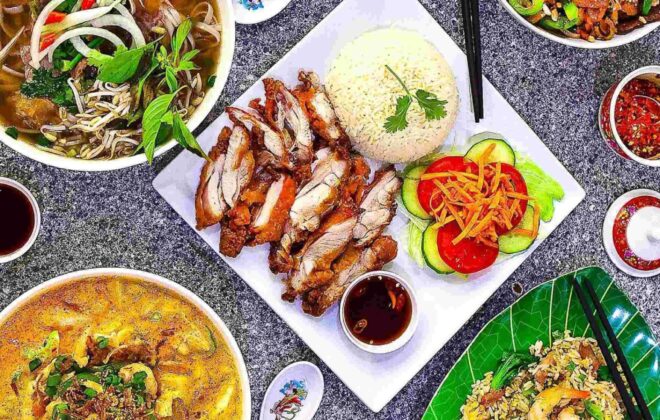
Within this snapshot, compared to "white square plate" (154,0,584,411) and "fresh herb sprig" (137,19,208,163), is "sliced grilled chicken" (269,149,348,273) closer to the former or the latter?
"white square plate" (154,0,584,411)

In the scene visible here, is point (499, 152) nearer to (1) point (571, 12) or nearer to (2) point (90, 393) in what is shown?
(1) point (571, 12)

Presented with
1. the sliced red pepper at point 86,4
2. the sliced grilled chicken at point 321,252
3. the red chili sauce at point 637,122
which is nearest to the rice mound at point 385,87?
the sliced grilled chicken at point 321,252

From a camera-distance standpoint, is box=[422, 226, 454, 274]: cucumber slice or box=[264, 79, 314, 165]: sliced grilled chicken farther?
box=[422, 226, 454, 274]: cucumber slice

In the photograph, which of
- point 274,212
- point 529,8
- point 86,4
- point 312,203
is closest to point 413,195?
point 312,203

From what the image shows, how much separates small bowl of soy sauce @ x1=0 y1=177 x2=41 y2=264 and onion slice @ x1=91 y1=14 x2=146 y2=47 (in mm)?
667

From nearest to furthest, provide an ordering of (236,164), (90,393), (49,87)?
(49,87), (90,393), (236,164)

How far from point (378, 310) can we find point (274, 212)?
485mm

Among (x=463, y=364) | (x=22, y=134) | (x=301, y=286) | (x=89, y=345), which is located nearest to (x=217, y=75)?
(x=22, y=134)

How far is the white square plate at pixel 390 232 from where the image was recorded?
95.2 inches

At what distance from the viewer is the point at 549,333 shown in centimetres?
268

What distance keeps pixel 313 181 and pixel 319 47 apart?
422 millimetres

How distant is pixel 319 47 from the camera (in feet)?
8.04

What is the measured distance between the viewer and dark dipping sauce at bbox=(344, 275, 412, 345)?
2500 millimetres

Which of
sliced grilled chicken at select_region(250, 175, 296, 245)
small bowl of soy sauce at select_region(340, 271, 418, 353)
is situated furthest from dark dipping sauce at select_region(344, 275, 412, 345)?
sliced grilled chicken at select_region(250, 175, 296, 245)
